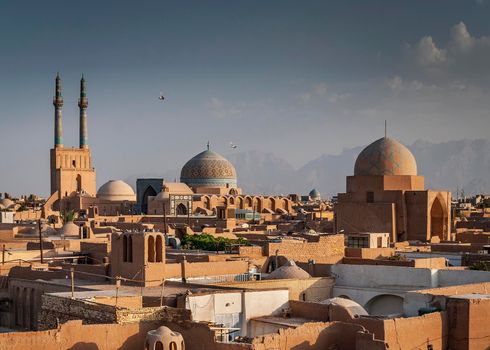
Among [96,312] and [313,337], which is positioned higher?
[96,312]

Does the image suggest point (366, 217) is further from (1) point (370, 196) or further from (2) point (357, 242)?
(2) point (357, 242)

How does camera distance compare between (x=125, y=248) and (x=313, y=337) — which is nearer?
(x=313, y=337)

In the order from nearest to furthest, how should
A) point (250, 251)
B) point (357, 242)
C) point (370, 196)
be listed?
point (250, 251), point (357, 242), point (370, 196)

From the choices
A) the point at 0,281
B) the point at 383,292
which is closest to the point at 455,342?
the point at 383,292

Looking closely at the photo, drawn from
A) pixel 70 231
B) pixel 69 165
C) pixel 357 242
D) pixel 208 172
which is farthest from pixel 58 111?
pixel 357 242

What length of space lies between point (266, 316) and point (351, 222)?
16369 millimetres

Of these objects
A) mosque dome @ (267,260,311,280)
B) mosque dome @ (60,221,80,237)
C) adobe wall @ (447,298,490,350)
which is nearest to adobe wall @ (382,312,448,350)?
Answer: adobe wall @ (447,298,490,350)

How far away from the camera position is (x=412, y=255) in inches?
965

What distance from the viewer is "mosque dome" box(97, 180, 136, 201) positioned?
62438 mm

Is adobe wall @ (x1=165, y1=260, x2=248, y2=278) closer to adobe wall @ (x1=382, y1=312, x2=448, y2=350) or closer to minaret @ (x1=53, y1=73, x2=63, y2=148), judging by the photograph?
adobe wall @ (x1=382, y1=312, x2=448, y2=350)

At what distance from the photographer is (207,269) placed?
1931cm

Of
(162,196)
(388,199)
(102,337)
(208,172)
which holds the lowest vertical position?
(102,337)

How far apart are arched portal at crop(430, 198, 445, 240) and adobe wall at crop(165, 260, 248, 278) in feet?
46.3

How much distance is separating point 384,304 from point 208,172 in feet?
148
